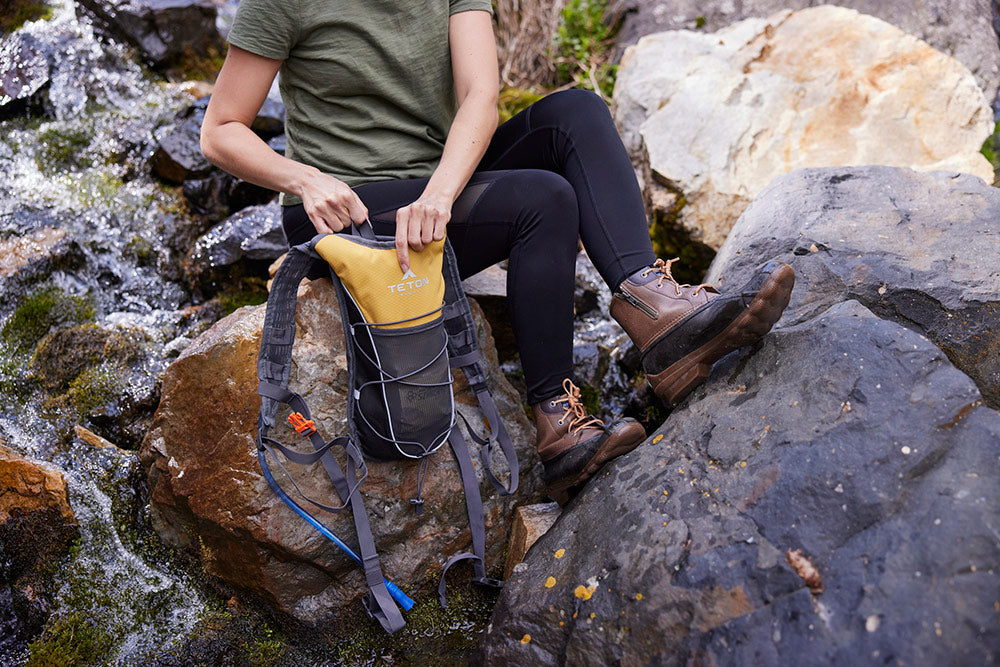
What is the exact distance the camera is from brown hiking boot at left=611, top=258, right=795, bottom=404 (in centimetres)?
194

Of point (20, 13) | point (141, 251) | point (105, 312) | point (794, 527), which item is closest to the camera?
point (794, 527)

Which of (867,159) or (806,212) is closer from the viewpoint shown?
(806,212)

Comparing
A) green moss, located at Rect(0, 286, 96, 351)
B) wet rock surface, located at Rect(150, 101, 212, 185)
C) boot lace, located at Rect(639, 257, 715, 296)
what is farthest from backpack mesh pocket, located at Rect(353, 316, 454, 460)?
wet rock surface, located at Rect(150, 101, 212, 185)

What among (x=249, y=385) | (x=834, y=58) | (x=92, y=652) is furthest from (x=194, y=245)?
(x=834, y=58)

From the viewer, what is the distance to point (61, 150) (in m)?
4.82

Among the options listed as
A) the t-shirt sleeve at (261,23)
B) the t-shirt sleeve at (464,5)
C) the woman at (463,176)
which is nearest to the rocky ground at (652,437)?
the woman at (463,176)

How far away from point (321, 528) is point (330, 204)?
0.99 m

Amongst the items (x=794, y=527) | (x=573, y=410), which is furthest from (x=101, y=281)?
(x=794, y=527)

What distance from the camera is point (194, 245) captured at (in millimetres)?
4059

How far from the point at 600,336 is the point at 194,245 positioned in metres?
2.37

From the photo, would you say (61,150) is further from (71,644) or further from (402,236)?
(402,236)

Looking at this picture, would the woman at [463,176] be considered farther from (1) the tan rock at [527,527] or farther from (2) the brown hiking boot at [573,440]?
(1) the tan rock at [527,527]

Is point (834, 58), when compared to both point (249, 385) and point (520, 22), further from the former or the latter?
point (249, 385)

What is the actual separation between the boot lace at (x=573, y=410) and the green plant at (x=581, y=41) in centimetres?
421
